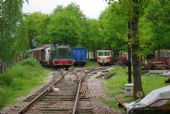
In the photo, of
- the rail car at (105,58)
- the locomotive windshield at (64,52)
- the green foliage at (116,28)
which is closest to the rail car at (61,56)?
the locomotive windshield at (64,52)

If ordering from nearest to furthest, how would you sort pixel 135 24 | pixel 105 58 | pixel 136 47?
pixel 135 24 → pixel 136 47 → pixel 105 58

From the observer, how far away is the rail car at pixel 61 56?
211 feet

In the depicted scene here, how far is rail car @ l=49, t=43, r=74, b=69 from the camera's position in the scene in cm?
6419

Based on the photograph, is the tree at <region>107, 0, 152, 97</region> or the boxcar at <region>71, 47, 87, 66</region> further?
the boxcar at <region>71, 47, 87, 66</region>

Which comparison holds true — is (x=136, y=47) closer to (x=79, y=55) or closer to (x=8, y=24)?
(x=8, y=24)

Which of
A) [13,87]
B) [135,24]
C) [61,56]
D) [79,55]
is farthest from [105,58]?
[135,24]

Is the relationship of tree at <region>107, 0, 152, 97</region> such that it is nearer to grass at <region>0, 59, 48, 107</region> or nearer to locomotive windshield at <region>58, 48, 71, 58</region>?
grass at <region>0, 59, 48, 107</region>

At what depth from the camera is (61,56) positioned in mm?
64562

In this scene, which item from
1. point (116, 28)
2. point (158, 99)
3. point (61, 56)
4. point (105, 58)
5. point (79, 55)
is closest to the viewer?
point (158, 99)

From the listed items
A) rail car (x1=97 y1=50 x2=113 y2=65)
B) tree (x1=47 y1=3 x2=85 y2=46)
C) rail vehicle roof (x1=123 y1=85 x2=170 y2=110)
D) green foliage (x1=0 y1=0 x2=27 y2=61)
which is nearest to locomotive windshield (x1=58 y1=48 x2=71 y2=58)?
rail car (x1=97 y1=50 x2=113 y2=65)

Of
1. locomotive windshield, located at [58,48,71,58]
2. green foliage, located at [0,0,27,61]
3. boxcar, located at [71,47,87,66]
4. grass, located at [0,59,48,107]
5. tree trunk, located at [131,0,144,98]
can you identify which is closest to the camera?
tree trunk, located at [131,0,144,98]

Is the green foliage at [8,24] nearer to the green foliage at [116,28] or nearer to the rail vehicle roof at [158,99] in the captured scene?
the green foliage at [116,28]

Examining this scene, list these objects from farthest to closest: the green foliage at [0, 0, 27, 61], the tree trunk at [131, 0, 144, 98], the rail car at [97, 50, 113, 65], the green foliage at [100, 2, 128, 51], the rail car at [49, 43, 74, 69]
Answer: the rail car at [97, 50, 113, 65], the rail car at [49, 43, 74, 69], the green foliage at [0, 0, 27, 61], the green foliage at [100, 2, 128, 51], the tree trunk at [131, 0, 144, 98]

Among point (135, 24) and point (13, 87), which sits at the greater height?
point (135, 24)
